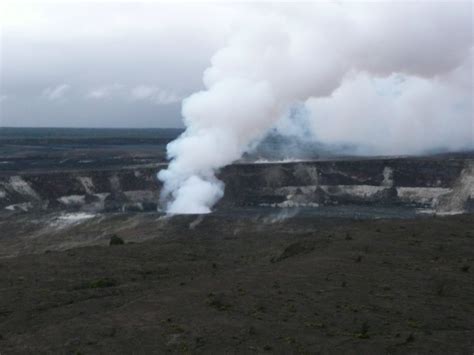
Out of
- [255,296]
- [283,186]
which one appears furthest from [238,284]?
[283,186]

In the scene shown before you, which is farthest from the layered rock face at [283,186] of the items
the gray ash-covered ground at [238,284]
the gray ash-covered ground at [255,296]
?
the gray ash-covered ground at [255,296]

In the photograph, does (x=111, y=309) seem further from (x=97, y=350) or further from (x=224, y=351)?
(x=224, y=351)

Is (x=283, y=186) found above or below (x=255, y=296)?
below

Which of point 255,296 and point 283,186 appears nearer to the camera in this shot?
point 255,296

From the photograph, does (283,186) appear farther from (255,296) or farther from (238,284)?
(255,296)

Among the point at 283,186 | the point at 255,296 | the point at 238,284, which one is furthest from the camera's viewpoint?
the point at 283,186

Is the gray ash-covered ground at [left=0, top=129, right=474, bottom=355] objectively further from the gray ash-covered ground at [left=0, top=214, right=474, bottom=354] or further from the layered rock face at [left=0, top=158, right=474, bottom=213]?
the layered rock face at [left=0, top=158, right=474, bottom=213]

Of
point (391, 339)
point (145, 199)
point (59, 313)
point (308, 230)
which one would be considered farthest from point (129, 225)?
point (391, 339)
